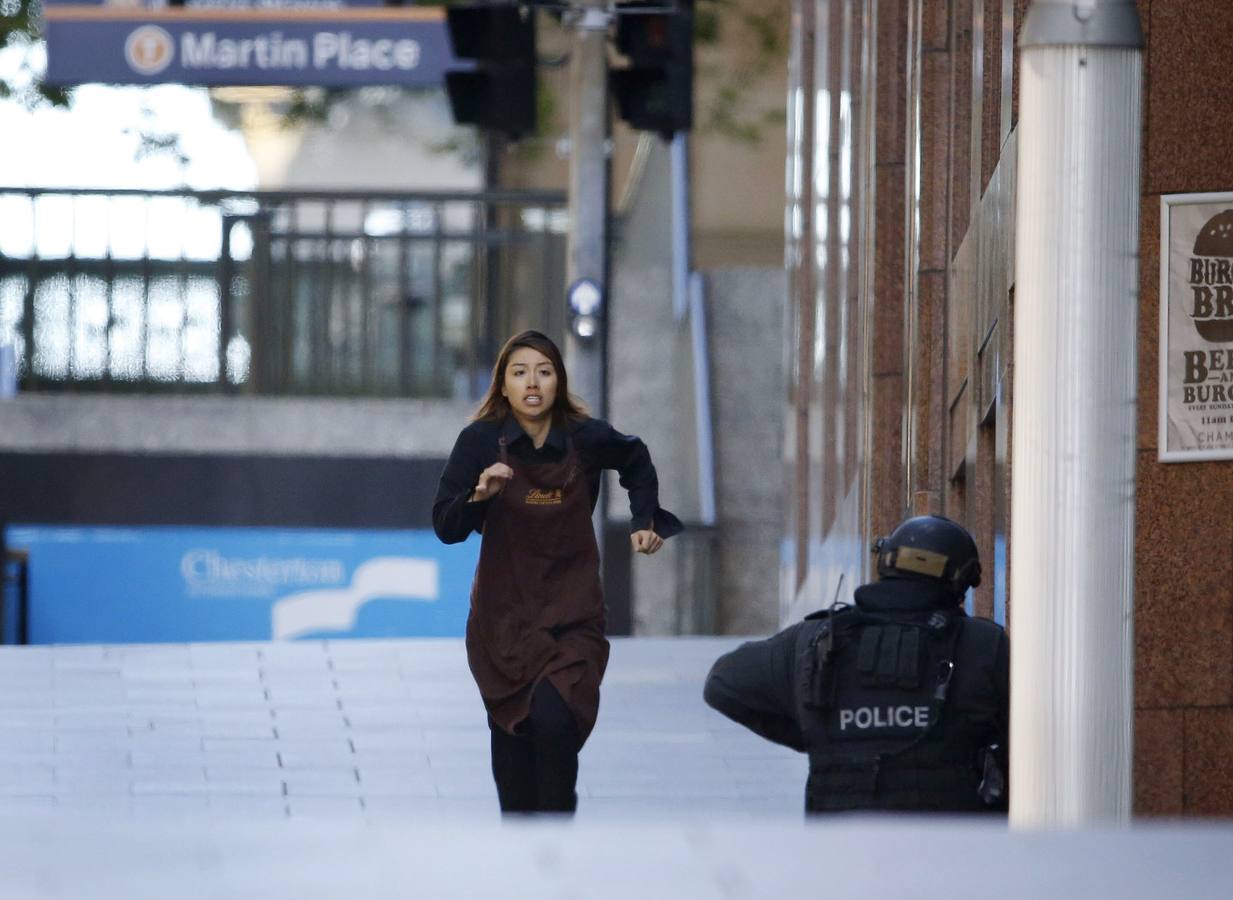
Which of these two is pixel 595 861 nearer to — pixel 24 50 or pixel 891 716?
pixel 891 716

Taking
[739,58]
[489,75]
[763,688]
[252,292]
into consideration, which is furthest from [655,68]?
[739,58]

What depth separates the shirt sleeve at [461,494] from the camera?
6828 mm

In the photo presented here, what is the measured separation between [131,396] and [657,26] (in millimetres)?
8886

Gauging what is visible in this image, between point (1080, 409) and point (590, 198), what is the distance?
9.31 metres

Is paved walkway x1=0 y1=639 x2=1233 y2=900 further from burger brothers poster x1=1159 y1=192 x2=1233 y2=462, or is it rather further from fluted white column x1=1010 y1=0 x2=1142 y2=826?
burger brothers poster x1=1159 y1=192 x2=1233 y2=462

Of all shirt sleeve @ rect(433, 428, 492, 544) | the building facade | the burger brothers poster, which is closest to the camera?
shirt sleeve @ rect(433, 428, 492, 544)

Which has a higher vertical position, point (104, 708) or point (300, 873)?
point (300, 873)

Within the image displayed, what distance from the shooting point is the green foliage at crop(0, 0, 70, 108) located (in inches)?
834

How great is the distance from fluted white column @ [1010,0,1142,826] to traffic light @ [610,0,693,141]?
8018 mm

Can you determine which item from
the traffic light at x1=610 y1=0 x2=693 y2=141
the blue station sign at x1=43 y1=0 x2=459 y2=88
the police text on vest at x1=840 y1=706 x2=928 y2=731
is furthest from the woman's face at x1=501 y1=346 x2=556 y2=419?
the blue station sign at x1=43 y1=0 x2=459 y2=88

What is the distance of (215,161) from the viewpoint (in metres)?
22.1

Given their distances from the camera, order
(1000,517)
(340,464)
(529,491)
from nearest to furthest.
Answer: (529,491) < (1000,517) < (340,464)

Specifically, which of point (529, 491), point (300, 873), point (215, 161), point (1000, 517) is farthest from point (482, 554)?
point (215, 161)

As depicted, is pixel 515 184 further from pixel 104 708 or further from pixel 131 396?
pixel 104 708
